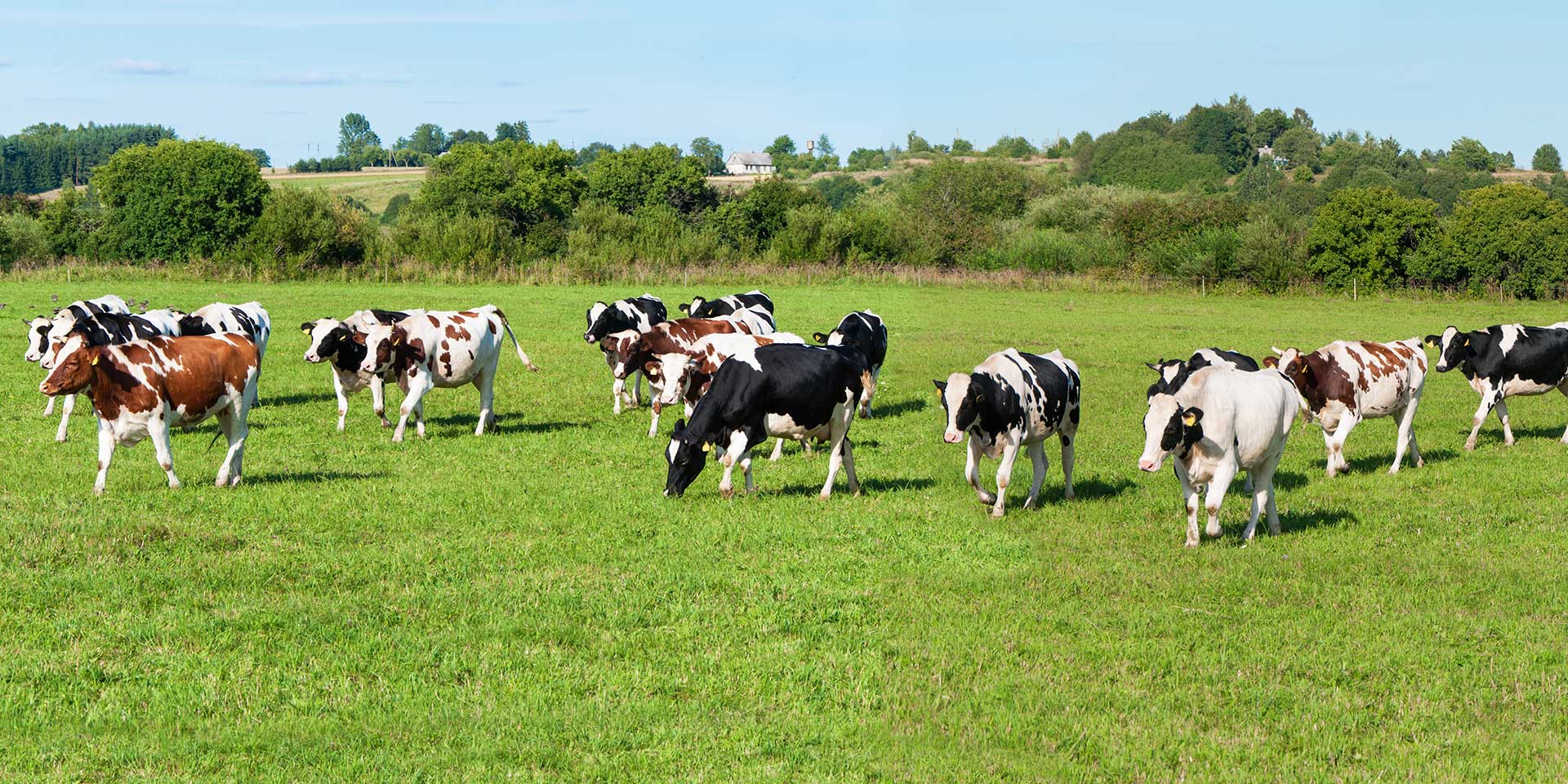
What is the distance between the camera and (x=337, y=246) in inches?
2375

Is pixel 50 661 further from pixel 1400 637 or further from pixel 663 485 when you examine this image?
pixel 1400 637

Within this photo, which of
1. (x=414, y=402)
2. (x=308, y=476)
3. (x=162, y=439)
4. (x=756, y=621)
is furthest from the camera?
(x=414, y=402)

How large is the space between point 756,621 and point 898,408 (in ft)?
42.7

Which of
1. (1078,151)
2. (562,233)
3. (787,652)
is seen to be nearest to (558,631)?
(787,652)

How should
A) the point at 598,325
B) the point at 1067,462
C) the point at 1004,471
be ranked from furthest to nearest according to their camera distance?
the point at 598,325, the point at 1067,462, the point at 1004,471

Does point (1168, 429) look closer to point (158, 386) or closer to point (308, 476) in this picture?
point (308, 476)

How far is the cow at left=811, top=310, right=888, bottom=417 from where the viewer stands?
2117 centimetres

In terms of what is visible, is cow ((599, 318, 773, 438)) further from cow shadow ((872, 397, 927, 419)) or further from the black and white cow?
cow shadow ((872, 397, 927, 419))

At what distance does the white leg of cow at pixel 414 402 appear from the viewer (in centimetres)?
1773

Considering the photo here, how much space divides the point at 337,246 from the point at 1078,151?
426 feet

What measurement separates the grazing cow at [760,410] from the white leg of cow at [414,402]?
5209mm

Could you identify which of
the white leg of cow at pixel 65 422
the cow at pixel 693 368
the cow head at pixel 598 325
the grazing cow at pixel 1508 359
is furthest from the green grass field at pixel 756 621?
the cow head at pixel 598 325

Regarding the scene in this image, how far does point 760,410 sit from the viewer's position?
45.1 ft

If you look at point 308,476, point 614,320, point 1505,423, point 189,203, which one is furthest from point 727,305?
point 189,203
